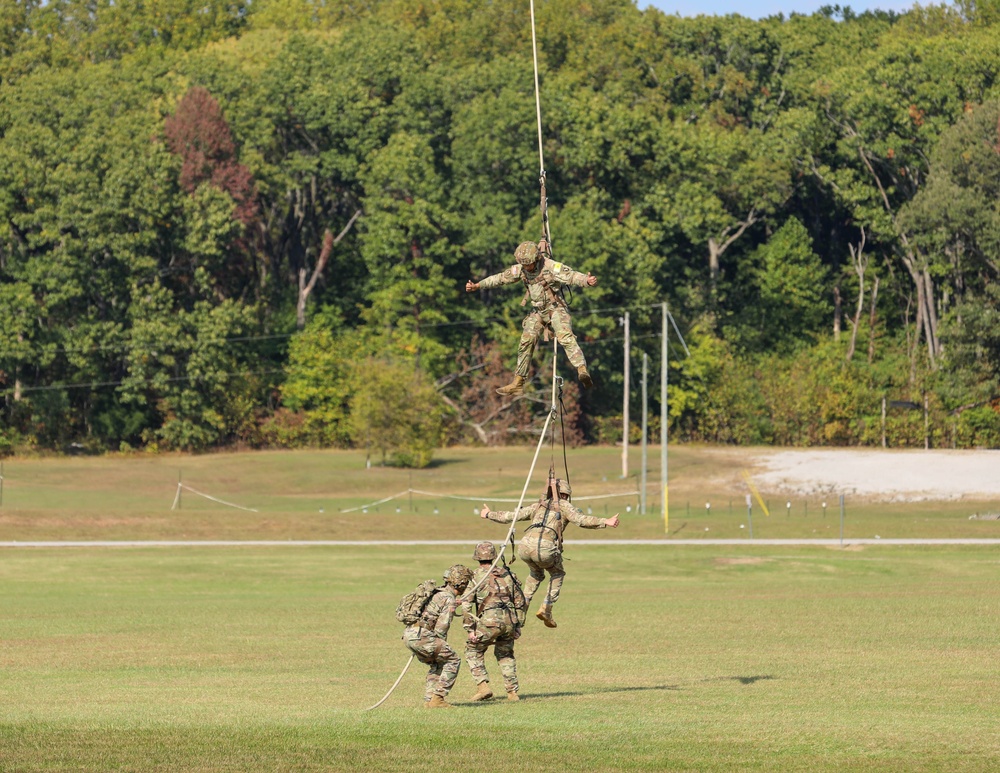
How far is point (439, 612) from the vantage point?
24.1 m

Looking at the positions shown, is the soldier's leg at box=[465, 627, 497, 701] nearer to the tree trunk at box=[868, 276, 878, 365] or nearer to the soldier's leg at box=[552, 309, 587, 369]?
the soldier's leg at box=[552, 309, 587, 369]

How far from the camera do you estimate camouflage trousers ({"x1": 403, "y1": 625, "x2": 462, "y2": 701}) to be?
24.2 m

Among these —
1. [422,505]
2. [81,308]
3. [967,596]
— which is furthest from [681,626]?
[81,308]

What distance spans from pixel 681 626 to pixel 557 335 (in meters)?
19.2

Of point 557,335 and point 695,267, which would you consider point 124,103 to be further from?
point 557,335

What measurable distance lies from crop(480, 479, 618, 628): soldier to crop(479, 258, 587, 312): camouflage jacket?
2546mm

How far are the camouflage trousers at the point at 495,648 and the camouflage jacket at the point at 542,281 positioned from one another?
15.8ft

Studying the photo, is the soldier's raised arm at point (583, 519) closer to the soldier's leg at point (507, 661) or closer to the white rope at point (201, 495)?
the soldier's leg at point (507, 661)

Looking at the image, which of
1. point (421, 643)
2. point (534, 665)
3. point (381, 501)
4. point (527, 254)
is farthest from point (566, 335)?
point (381, 501)

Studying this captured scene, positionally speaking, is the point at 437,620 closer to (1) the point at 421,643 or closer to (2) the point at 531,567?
(1) the point at 421,643

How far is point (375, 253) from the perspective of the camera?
100 m

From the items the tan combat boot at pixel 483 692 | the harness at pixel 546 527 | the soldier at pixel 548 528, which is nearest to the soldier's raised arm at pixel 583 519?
the soldier at pixel 548 528

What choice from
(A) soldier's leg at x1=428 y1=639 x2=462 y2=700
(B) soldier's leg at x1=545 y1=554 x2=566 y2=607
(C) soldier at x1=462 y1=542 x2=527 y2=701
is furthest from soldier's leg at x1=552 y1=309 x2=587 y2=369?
(A) soldier's leg at x1=428 y1=639 x2=462 y2=700

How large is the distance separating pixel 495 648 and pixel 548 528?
298cm
